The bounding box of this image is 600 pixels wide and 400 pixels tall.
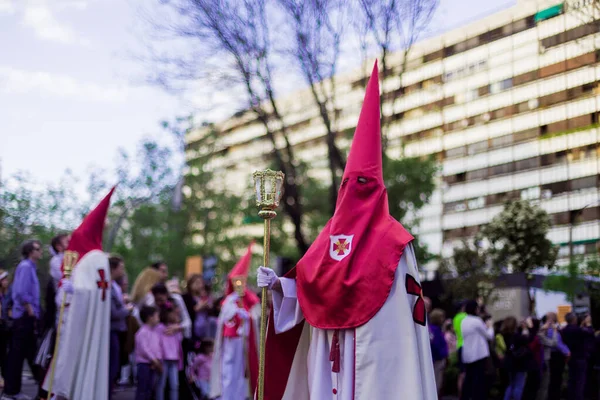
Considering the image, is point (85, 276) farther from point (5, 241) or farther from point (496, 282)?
point (496, 282)

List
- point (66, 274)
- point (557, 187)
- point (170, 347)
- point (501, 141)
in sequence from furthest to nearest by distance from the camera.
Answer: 1. point (501, 141)
2. point (557, 187)
3. point (170, 347)
4. point (66, 274)

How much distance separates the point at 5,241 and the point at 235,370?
5.95 metres

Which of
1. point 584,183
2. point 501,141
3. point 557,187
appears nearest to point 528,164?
point 557,187

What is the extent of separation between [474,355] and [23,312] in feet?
23.0

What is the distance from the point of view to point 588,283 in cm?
1645

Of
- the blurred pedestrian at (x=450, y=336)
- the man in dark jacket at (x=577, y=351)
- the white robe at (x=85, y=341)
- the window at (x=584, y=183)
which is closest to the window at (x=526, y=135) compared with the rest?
the window at (x=584, y=183)

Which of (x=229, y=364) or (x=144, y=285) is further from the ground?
(x=144, y=285)

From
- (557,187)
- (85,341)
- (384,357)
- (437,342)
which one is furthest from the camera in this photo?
(557,187)

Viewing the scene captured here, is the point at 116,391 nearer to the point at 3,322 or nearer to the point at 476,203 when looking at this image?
the point at 3,322

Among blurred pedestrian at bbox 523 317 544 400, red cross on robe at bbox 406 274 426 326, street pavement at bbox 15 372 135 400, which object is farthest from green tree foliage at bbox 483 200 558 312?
red cross on robe at bbox 406 274 426 326

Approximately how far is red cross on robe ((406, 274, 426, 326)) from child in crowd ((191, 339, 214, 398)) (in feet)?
25.4

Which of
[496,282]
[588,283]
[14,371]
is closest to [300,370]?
[14,371]

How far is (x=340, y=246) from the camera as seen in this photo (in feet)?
19.4

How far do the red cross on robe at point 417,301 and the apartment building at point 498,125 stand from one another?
34130mm
